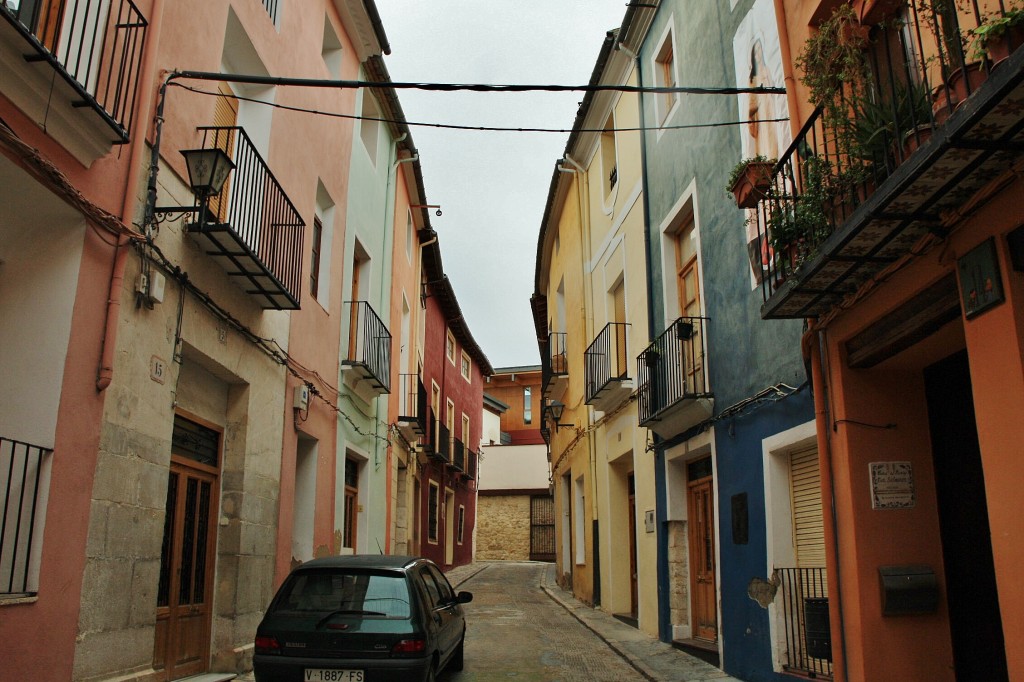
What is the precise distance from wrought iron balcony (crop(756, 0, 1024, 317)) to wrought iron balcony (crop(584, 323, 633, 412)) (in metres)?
6.24

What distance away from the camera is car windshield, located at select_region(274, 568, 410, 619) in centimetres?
634

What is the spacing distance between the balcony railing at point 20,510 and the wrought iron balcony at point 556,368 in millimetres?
13388

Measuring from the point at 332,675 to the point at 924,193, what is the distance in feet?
16.4

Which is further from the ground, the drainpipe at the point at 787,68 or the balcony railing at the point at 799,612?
the drainpipe at the point at 787,68

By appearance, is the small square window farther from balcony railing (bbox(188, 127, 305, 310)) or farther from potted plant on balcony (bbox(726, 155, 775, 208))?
potted plant on balcony (bbox(726, 155, 775, 208))

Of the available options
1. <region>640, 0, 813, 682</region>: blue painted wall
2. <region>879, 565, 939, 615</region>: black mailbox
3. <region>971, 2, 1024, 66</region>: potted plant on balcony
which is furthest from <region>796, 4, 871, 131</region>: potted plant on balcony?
<region>879, 565, 939, 615</region>: black mailbox

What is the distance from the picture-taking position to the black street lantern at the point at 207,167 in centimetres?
677

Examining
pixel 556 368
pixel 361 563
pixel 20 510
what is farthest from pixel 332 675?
pixel 556 368

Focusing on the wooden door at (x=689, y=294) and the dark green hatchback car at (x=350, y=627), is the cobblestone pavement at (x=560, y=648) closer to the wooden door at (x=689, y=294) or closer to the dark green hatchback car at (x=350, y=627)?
the dark green hatchback car at (x=350, y=627)

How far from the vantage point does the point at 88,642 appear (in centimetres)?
564

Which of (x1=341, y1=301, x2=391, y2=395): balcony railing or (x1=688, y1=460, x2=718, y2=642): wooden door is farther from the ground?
(x1=341, y1=301, x2=391, y2=395): balcony railing

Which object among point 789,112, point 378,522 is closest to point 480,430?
point 378,522

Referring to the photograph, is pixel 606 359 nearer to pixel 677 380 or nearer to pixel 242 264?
pixel 677 380

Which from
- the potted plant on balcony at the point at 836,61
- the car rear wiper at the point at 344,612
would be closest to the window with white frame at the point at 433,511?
the car rear wiper at the point at 344,612
